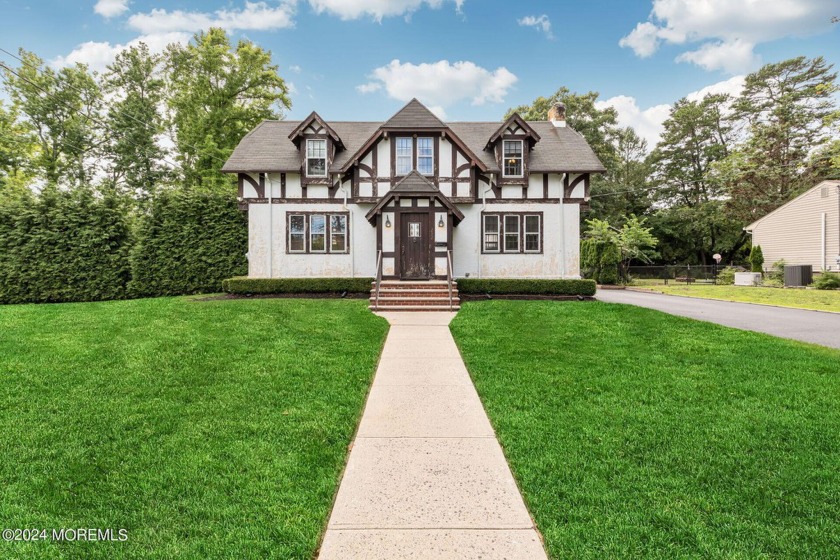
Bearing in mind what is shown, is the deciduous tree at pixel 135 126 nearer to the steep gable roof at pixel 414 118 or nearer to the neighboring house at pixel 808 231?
the steep gable roof at pixel 414 118

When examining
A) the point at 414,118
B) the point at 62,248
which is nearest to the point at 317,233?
the point at 414,118

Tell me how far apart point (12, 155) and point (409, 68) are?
84.9 ft

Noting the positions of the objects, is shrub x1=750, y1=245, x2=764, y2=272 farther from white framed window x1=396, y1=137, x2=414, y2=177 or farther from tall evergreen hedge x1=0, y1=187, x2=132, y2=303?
tall evergreen hedge x1=0, y1=187, x2=132, y2=303

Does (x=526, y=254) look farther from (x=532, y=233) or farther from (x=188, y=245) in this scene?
(x=188, y=245)

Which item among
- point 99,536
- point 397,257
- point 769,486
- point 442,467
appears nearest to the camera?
point 99,536

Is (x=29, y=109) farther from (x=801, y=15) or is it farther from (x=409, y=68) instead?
(x=801, y=15)

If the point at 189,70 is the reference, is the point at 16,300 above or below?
below

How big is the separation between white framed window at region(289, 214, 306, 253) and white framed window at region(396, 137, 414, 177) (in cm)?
456

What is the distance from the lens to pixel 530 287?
47.8 feet

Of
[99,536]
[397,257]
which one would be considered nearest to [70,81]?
[397,257]

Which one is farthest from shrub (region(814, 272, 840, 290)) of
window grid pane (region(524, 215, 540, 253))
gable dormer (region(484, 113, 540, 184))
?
gable dormer (region(484, 113, 540, 184))

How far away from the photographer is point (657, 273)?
1433 inches

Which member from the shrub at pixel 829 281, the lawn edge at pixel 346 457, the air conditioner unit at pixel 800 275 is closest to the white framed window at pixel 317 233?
the lawn edge at pixel 346 457

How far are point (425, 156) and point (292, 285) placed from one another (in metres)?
7.22
